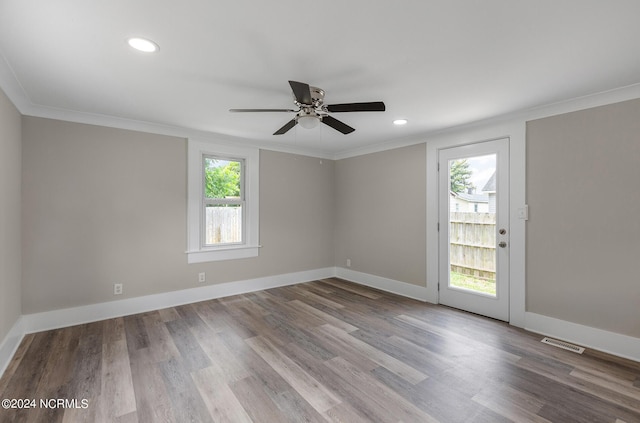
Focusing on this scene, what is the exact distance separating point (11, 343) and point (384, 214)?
174 inches

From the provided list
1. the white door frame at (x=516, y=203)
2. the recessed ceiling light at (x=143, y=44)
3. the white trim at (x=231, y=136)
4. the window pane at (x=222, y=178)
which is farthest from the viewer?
the window pane at (x=222, y=178)

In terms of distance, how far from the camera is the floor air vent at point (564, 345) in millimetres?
2672

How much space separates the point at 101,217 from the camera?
11.2 ft

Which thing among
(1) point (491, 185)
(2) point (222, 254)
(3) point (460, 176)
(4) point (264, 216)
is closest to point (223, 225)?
(2) point (222, 254)

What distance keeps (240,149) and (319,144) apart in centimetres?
125

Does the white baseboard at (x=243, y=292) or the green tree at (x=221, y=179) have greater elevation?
the green tree at (x=221, y=179)

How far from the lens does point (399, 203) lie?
14.7 ft

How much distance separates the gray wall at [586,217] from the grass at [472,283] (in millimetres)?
401

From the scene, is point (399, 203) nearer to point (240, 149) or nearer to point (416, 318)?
point (416, 318)

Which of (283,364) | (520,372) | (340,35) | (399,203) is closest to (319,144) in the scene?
(399,203)

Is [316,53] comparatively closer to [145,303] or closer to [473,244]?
[473,244]

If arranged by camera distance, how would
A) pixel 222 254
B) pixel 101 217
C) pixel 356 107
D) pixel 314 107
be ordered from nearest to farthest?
pixel 356 107, pixel 314 107, pixel 101 217, pixel 222 254

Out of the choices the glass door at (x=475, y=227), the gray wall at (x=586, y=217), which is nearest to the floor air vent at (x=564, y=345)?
the gray wall at (x=586, y=217)

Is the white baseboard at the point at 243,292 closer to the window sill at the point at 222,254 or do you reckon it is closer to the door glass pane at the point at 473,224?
the window sill at the point at 222,254
